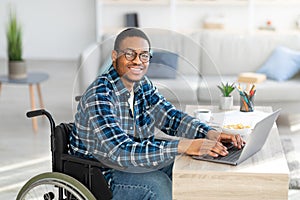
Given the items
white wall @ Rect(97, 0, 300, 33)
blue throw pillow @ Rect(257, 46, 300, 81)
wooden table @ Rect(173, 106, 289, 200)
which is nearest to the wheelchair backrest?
wooden table @ Rect(173, 106, 289, 200)

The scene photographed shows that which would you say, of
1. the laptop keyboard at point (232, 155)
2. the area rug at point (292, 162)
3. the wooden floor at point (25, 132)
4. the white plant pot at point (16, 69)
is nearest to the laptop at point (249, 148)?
the laptop keyboard at point (232, 155)

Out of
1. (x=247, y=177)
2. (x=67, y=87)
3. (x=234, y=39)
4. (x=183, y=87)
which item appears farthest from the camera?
(x=67, y=87)

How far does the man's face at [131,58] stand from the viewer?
232 centimetres

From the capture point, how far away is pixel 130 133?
243cm

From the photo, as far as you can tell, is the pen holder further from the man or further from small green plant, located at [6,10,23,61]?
small green plant, located at [6,10,23,61]

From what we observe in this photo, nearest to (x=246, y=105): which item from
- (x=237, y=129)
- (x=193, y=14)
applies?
(x=237, y=129)

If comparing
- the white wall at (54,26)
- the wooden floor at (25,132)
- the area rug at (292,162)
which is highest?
the white wall at (54,26)

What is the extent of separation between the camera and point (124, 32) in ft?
7.73

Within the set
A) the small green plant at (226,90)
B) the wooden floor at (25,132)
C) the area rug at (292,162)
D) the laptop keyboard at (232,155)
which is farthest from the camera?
the wooden floor at (25,132)

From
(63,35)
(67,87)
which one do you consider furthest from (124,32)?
(63,35)

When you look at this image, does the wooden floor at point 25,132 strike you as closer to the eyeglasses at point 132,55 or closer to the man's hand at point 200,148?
the eyeglasses at point 132,55

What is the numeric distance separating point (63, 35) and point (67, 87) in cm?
155

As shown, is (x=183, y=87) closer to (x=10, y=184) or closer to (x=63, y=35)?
(x=10, y=184)

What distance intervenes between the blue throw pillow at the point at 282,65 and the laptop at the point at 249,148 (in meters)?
2.46
